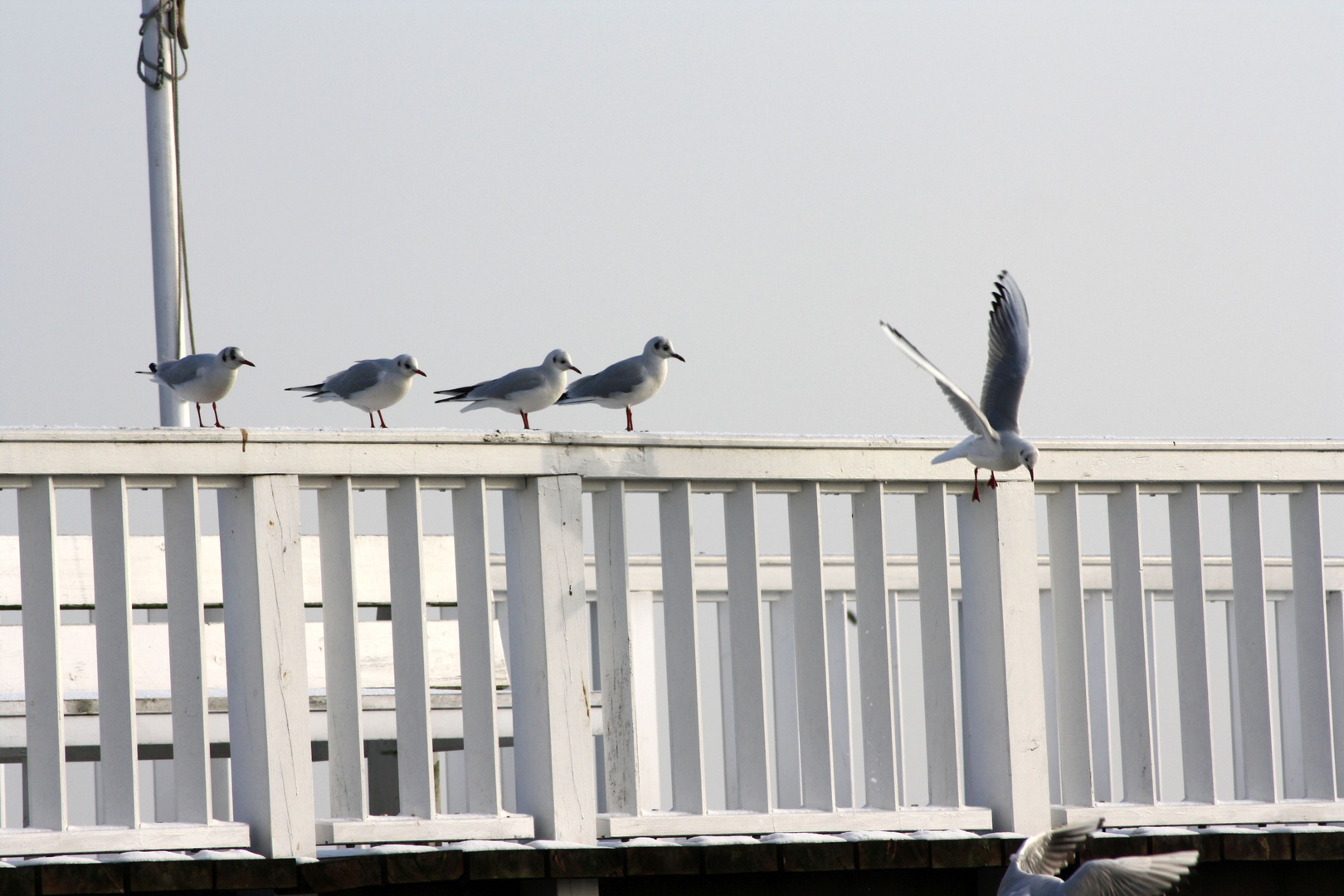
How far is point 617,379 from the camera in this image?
590 cm

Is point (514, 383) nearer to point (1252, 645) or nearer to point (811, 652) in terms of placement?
point (811, 652)

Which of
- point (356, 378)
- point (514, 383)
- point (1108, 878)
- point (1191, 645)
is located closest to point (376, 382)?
point (356, 378)

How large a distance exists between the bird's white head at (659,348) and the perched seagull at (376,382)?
2.69ft

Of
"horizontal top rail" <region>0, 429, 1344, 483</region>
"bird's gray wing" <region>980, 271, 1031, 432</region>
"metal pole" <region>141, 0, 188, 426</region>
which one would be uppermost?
"metal pole" <region>141, 0, 188, 426</region>

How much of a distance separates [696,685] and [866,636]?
533mm

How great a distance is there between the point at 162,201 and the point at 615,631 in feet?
14.1

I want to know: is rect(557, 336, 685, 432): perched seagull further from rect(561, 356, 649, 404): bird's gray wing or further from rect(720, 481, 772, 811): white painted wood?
rect(720, 481, 772, 811): white painted wood

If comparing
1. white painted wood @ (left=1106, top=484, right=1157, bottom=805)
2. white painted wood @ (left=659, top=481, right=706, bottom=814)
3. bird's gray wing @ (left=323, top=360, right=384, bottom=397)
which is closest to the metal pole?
bird's gray wing @ (left=323, top=360, right=384, bottom=397)

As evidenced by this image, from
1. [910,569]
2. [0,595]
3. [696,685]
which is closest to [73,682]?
[0,595]

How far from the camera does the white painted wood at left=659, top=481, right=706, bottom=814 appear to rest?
440 centimetres

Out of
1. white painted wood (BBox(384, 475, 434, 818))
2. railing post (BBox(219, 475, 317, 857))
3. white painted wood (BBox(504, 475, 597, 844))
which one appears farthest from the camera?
white painted wood (BBox(504, 475, 597, 844))

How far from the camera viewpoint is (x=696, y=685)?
4.38 metres

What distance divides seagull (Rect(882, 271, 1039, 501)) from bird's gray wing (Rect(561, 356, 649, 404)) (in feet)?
4.39

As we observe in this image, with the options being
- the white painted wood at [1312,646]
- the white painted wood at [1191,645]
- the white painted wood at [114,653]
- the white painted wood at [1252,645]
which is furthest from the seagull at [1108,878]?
the white painted wood at [114,653]
